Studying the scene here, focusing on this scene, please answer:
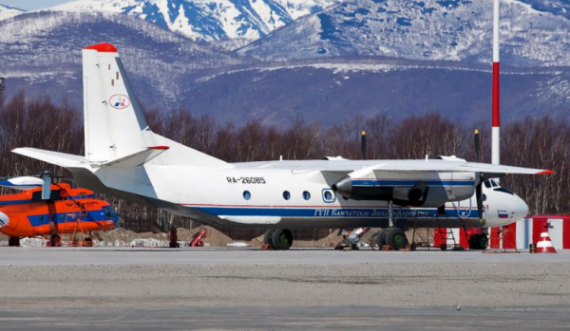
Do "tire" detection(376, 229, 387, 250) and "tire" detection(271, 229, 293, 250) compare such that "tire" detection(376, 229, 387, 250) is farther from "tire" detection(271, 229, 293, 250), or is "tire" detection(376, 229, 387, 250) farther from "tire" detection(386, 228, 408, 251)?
"tire" detection(271, 229, 293, 250)

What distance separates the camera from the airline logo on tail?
43.6 meters

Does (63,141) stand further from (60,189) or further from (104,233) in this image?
(60,189)

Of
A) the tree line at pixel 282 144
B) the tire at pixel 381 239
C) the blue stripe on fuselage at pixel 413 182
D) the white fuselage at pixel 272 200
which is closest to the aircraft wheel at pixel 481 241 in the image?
the white fuselage at pixel 272 200

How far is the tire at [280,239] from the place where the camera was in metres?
47.9

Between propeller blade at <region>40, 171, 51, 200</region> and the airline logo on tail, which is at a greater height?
the airline logo on tail

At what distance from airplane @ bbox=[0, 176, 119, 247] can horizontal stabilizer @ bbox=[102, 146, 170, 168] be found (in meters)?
11.3

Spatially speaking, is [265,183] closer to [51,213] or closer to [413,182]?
[413,182]

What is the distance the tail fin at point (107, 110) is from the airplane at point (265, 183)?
0.03m

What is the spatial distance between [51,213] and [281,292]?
2879cm

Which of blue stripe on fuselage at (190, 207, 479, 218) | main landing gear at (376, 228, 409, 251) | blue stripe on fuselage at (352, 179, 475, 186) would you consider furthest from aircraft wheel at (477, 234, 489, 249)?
main landing gear at (376, 228, 409, 251)

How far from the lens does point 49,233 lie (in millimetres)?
54156

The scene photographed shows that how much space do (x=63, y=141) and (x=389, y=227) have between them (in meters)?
55.4

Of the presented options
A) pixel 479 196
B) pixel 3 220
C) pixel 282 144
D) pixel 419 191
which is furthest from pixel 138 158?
pixel 282 144

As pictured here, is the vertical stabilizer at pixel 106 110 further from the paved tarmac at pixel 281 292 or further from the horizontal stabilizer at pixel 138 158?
the paved tarmac at pixel 281 292
